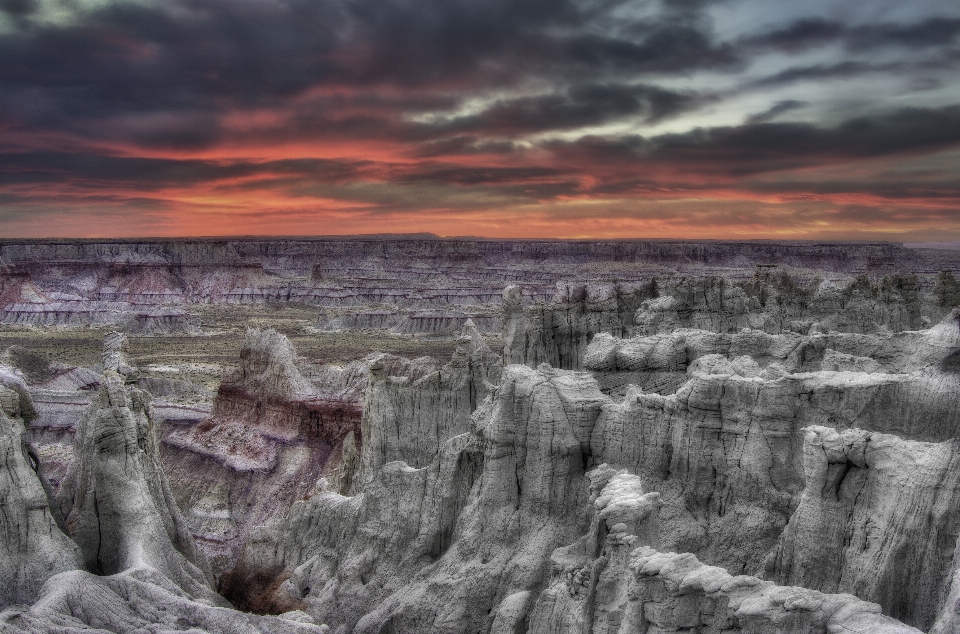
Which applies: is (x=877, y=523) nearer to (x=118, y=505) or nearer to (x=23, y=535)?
(x=118, y=505)

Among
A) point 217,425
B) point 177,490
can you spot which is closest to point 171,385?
point 217,425

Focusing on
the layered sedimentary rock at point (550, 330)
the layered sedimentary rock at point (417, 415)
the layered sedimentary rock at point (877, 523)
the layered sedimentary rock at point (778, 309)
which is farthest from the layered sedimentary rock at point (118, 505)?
the layered sedimentary rock at point (778, 309)

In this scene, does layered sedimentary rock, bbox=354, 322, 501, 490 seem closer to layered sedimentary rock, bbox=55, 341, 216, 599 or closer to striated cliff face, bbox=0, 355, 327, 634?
striated cliff face, bbox=0, 355, 327, 634

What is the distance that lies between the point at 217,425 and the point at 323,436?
6.14 meters

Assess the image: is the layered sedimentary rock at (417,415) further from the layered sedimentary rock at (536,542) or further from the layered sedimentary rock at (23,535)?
the layered sedimentary rock at (23,535)

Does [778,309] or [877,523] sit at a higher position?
[778,309]

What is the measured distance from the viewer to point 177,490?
32719 mm

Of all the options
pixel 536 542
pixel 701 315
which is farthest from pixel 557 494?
pixel 701 315

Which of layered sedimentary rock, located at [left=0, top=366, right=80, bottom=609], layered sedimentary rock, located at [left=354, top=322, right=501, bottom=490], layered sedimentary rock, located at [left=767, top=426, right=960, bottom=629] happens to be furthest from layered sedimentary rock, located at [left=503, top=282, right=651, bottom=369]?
layered sedimentary rock, located at [left=0, top=366, right=80, bottom=609]

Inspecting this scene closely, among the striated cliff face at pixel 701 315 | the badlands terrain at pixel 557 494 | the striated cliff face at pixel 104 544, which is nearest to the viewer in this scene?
the badlands terrain at pixel 557 494

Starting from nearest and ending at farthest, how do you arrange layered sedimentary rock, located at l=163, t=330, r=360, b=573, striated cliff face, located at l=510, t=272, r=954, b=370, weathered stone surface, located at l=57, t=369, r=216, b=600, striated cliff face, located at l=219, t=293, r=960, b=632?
1. striated cliff face, located at l=219, t=293, r=960, b=632
2. weathered stone surface, located at l=57, t=369, r=216, b=600
3. striated cliff face, located at l=510, t=272, r=954, b=370
4. layered sedimentary rock, located at l=163, t=330, r=360, b=573

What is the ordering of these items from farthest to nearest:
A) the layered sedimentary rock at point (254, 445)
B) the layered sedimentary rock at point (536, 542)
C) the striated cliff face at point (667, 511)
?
1. the layered sedimentary rock at point (254, 445)
2. the striated cliff face at point (667, 511)
3. the layered sedimentary rock at point (536, 542)

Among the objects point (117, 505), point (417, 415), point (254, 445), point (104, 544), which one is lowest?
point (254, 445)

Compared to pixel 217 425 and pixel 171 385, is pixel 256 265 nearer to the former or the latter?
pixel 171 385
